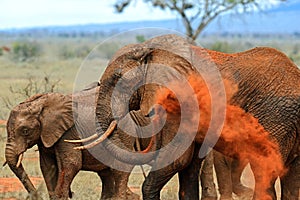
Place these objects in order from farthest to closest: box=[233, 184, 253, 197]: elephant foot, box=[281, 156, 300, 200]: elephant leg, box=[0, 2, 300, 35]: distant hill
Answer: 1. box=[0, 2, 300, 35]: distant hill
2. box=[233, 184, 253, 197]: elephant foot
3. box=[281, 156, 300, 200]: elephant leg

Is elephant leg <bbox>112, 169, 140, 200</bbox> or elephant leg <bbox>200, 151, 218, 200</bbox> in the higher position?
elephant leg <bbox>112, 169, 140, 200</bbox>

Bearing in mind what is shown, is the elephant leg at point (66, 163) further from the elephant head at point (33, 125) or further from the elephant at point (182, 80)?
the elephant at point (182, 80)

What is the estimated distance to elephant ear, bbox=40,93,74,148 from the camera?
29.9 feet

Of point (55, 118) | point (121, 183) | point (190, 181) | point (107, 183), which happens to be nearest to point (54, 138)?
point (55, 118)

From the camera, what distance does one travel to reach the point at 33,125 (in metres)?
9.06

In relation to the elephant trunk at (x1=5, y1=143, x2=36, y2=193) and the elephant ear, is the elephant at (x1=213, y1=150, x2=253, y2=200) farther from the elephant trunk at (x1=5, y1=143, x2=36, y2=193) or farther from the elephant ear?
the elephant trunk at (x1=5, y1=143, x2=36, y2=193)

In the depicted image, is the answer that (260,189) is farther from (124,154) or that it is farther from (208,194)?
(208,194)

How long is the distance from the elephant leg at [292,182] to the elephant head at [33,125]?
2471 millimetres

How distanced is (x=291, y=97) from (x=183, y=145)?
3.11 ft

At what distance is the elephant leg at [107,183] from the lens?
Result: 9.73 m

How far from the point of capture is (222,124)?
24.3 ft

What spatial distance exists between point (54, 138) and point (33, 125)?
0.80 ft

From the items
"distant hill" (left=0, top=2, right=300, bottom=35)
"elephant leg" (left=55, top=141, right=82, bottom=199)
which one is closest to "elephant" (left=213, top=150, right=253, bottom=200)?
"elephant leg" (left=55, top=141, right=82, bottom=199)

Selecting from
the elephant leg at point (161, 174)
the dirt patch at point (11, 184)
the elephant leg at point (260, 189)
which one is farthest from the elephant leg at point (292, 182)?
the dirt patch at point (11, 184)
